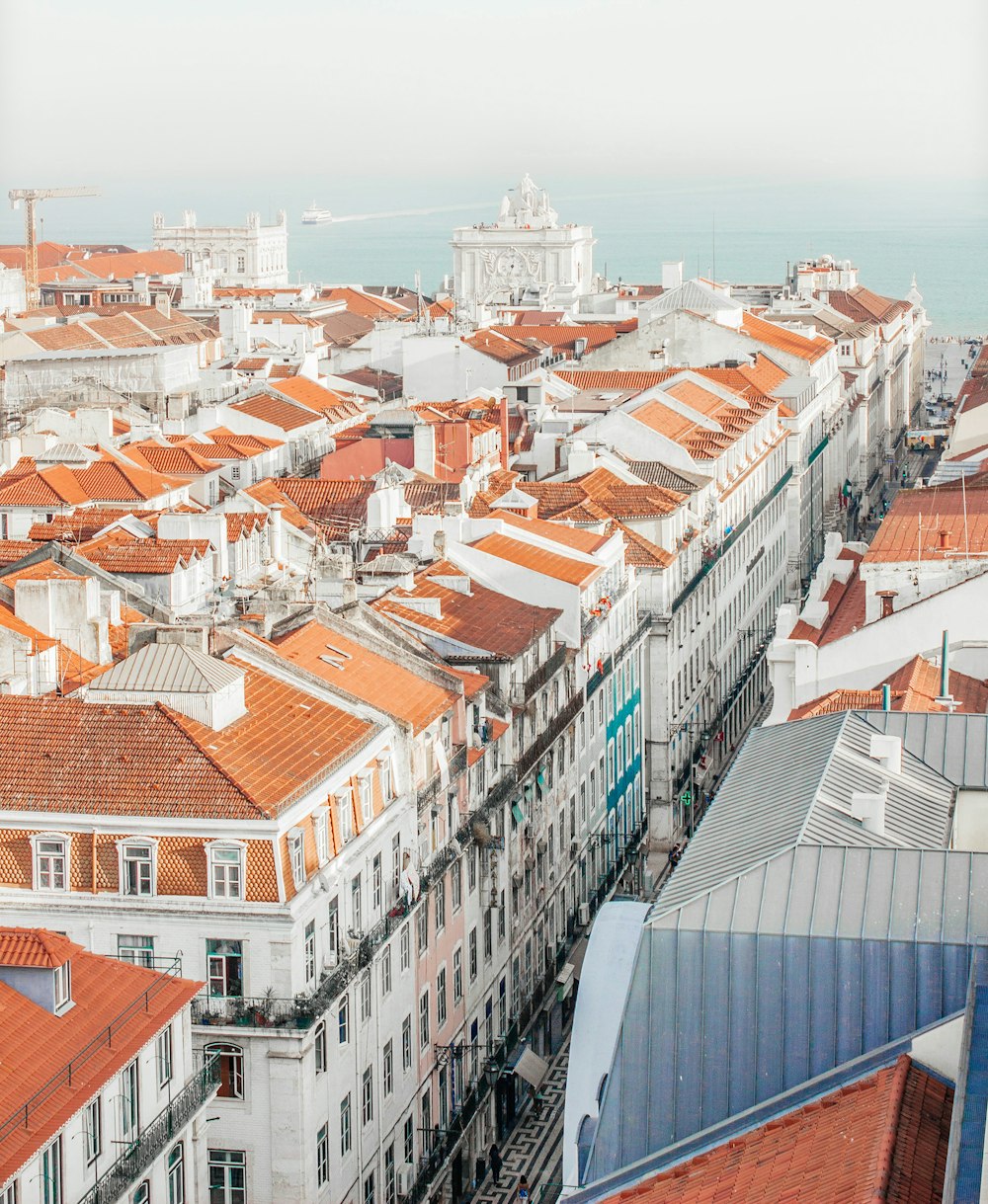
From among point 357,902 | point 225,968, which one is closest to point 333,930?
point 357,902

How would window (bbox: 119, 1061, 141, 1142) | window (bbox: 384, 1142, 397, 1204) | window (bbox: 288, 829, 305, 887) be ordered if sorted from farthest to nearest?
window (bbox: 384, 1142, 397, 1204) < window (bbox: 288, 829, 305, 887) < window (bbox: 119, 1061, 141, 1142)

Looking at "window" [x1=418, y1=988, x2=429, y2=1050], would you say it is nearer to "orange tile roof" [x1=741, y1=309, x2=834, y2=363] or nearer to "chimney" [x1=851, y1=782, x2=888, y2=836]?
"chimney" [x1=851, y1=782, x2=888, y2=836]

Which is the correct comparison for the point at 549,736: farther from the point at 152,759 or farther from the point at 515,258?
the point at 515,258

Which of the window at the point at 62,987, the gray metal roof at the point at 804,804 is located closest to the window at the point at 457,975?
the gray metal roof at the point at 804,804

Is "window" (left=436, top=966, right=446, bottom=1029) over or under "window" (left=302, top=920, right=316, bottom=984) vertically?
under

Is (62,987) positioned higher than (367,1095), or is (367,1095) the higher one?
(62,987)

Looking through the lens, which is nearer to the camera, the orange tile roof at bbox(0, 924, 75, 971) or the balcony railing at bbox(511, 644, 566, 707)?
the orange tile roof at bbox(0, 924, 75, 971)

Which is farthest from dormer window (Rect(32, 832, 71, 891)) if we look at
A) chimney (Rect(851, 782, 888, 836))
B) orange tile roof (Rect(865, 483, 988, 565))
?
orange tile roof (Rect(865, 483, 988, 565))
